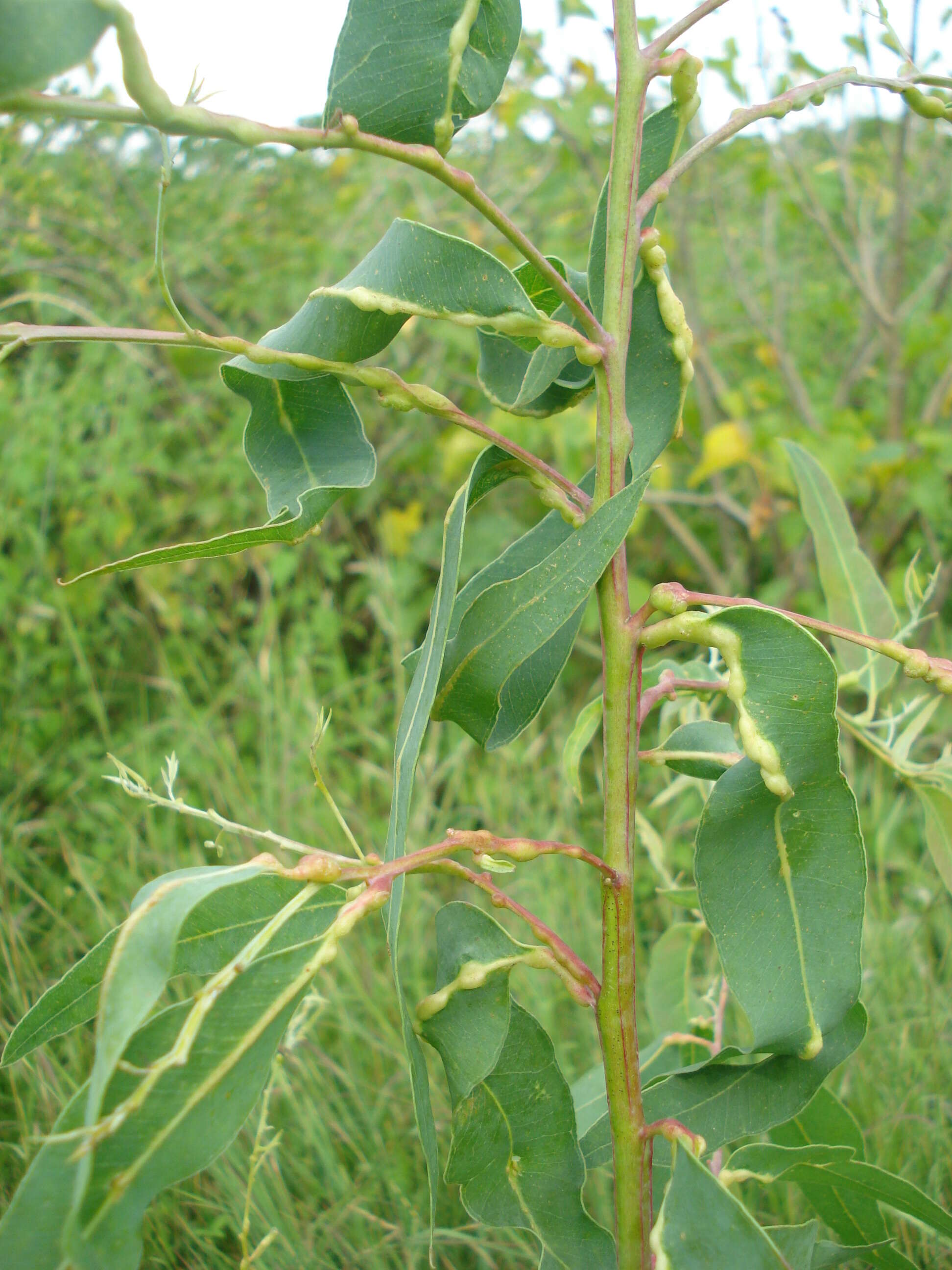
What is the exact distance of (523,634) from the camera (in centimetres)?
44

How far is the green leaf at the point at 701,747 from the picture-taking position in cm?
51

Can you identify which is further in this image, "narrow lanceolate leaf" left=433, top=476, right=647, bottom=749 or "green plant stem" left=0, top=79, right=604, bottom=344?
"narrow lanceolate leaf" left=433, top=476, right=647, bottom=749

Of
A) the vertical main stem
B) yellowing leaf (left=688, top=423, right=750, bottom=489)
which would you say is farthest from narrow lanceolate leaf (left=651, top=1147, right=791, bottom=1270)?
yellowing leaf (left=688, top=423, right=750, bottom=489)

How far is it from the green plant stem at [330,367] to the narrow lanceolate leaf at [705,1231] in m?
0.29

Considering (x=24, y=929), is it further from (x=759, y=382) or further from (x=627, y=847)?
(x=759, y=382)

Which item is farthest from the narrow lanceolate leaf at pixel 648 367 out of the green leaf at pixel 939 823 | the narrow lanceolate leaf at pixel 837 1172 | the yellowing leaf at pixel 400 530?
the yellowing leaf at pixel 400 530

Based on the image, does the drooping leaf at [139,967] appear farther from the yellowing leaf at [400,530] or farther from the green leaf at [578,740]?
the yellowing leaf at [400,530]

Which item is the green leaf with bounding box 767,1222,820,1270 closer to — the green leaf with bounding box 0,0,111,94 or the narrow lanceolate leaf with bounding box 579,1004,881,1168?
the narrow lanceolate leaf with bounding box 579,1004,881,1168

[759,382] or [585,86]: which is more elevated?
[585,86]

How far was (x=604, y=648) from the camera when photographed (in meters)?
0.48

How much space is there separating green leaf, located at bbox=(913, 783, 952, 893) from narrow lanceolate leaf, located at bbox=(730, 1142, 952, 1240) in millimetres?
148

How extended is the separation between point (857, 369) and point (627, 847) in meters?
2.01

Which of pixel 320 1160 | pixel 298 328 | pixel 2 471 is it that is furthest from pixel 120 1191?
pixel 2 471

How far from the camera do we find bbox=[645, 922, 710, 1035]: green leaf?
73 cm
